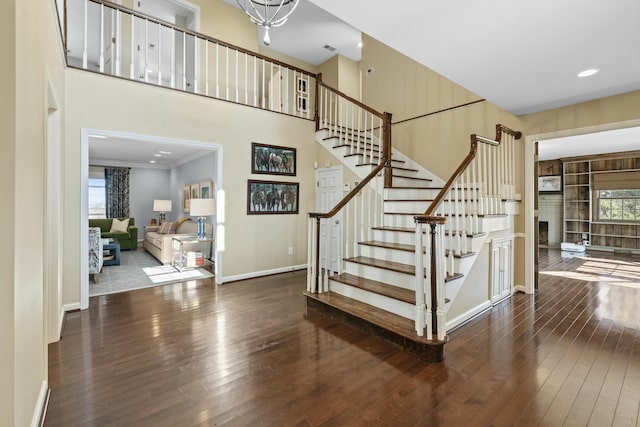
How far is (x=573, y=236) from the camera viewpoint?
333 inches

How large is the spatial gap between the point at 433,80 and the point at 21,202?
5.47m

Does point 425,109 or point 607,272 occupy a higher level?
point 425,109

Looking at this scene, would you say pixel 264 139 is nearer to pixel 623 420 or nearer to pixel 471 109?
pixel 471 109

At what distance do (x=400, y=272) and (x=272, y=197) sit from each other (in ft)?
9.64

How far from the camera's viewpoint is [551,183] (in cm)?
869

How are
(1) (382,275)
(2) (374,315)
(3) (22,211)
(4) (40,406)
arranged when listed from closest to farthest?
(3) (22,211), (4) (40,406), (2) (374,315), (1) (382,275)

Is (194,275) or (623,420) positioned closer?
(623,420)

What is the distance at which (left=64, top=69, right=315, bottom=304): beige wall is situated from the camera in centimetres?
357

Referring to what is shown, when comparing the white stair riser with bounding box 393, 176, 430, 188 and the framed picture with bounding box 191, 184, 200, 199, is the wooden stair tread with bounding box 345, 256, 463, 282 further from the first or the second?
the framed picture with bounding box 191, 184, 200, 199

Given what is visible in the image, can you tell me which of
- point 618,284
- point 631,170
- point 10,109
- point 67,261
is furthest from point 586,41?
point 631,170

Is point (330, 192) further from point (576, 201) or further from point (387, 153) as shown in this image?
point (576, 201)

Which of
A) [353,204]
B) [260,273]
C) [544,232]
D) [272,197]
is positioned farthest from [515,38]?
[544,232]

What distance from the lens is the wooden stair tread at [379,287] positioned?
9.51 ft

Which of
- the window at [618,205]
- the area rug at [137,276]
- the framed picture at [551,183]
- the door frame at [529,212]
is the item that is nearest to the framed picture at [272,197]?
the area rug at [137,276]
